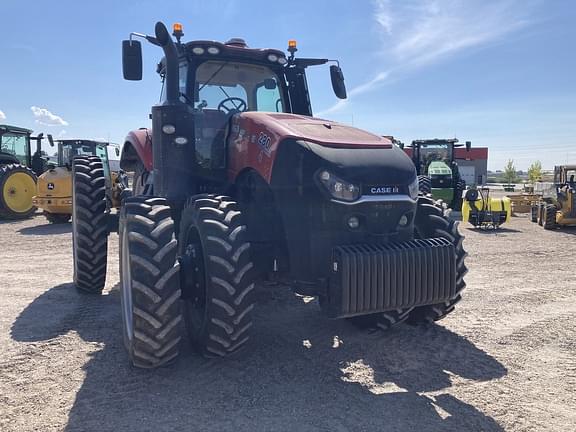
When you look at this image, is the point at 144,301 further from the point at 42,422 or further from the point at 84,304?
the point at 84,304

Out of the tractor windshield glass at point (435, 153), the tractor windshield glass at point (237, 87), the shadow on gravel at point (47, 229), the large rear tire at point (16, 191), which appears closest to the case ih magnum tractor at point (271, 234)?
the tractor windshield glass at point (237, 87)

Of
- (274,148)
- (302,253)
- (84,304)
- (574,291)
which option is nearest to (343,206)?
(302,253)

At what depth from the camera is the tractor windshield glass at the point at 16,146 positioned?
16359 mm

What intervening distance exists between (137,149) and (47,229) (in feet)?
28.1

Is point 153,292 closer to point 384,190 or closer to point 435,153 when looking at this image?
point 384,190

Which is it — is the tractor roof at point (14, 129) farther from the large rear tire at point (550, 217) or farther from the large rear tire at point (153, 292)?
the large rear tire at point (550, 217)

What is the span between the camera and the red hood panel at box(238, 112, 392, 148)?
368 centimetres

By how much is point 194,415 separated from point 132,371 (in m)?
0.87

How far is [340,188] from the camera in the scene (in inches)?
137

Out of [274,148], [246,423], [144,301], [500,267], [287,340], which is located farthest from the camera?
[500,267]

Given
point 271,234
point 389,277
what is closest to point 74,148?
point 271,234

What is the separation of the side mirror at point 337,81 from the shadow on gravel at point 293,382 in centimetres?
252

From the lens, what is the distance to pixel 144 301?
11.2 ft

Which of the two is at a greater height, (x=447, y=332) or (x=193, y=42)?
(x=193, y=42)
